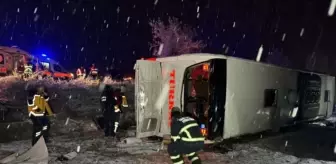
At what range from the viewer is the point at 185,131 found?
5125 millimetres

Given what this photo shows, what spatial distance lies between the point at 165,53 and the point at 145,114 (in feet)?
99.1

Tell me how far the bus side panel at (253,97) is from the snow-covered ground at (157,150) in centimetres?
55

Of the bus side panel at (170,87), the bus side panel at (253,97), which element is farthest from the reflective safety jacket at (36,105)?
the bus side panel at (253,97)

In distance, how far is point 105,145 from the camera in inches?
324

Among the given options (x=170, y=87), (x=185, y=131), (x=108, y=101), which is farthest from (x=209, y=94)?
(x=108, y=101)

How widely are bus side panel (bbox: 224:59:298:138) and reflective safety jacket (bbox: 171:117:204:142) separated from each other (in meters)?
3.12

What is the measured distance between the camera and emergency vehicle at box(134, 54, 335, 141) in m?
7.90

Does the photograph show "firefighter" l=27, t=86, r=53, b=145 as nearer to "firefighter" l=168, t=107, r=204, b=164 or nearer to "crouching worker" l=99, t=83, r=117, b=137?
"crouching worker" l=99, t=83, r=117, b=137

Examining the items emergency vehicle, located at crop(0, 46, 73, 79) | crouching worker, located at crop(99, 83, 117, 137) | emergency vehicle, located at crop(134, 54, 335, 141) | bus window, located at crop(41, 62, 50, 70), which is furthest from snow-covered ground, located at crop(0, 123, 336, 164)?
bus window, located at crop(41, 62, 50, 70)

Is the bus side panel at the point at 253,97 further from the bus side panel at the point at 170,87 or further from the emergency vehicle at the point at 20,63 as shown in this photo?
the emergency vehicle at the point at 20,63

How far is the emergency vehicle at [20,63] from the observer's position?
20.0 meters

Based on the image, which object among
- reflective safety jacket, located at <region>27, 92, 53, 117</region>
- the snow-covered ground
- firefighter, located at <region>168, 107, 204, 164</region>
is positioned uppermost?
reflective safety jacket, located at <region>27, 92, 53, 117</region>

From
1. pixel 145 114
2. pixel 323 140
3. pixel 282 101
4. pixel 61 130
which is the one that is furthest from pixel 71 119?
pixel 323 140

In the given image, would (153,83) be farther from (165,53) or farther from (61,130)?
(165,53)
